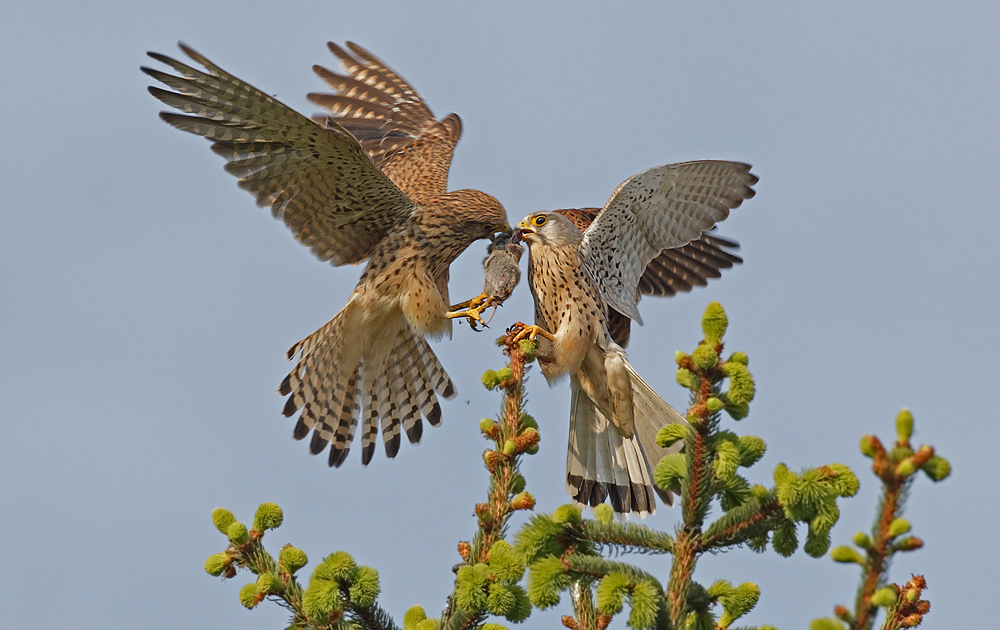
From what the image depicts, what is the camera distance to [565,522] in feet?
8.26

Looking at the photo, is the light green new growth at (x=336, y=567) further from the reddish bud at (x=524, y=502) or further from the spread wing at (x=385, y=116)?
the spread wing at (x=385, y=116)

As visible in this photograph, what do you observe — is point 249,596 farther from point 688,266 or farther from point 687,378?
point 688,266

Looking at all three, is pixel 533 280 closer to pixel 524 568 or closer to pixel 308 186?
pixel 308 186

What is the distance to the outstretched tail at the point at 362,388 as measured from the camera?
5.53 meters

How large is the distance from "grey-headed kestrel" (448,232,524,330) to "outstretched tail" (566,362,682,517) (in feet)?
2.01

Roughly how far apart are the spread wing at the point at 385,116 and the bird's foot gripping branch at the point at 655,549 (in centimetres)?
439

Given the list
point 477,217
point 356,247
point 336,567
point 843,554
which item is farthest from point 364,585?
point 356,247

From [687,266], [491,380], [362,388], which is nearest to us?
[491,380]

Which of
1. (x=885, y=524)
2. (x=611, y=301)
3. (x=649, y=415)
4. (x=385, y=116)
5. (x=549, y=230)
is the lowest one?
(x=885, y=524)

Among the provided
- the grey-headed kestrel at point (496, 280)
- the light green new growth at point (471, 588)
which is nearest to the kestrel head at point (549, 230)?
the grey-headed kestrel at point (496, 280)

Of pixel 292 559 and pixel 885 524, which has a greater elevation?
pixel 292 559

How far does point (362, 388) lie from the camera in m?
5.68

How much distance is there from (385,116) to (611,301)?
3167 mm

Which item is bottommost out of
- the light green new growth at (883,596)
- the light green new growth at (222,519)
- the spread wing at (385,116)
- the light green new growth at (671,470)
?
the light green new growth at (883,596)
